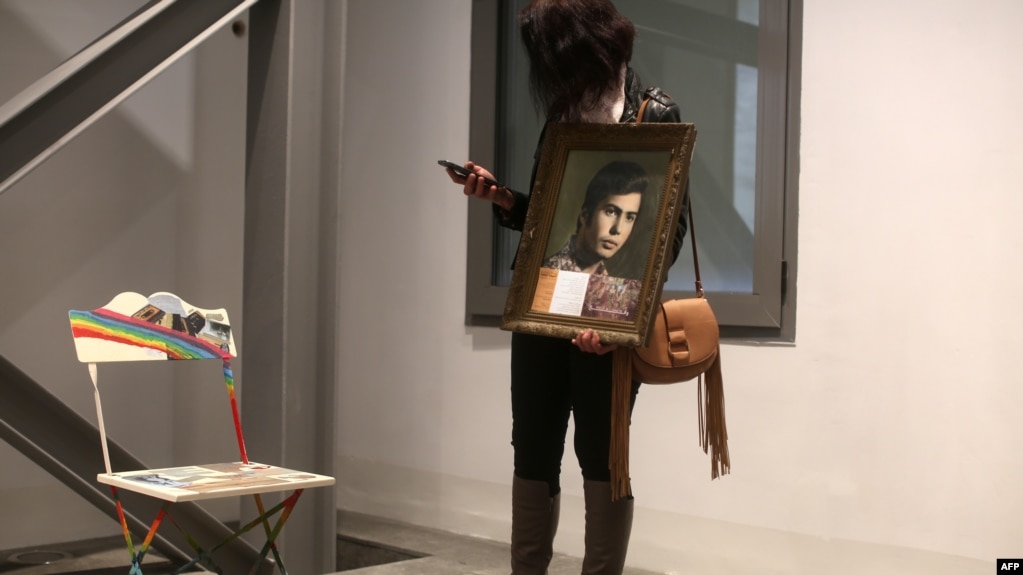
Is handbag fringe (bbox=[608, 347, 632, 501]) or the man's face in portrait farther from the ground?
the man's face in portrait

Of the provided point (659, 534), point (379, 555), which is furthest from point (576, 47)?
point (379, 555)

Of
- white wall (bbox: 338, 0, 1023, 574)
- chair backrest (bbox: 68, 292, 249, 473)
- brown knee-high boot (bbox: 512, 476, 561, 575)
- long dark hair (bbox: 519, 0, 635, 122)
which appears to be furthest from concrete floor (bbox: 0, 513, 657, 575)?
long dark hair (bbox: 519, 0, 635, 122)

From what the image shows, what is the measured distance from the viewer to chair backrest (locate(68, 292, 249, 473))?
251cm

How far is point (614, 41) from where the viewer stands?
6.81 ft

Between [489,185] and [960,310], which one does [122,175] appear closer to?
[489,185]

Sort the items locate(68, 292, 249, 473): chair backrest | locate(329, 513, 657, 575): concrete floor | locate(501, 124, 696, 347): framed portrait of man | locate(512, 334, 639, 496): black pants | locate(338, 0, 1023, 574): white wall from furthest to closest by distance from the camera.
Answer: locate(329, 513, 657, 575): concrete floor → locate(338, 0, 1023, 574): white wall → locate(68, 292, 249, 473): chair backrest → locate(512, 334, 639, 496): black pants → locate(501, 124, 696, 347): framed portrait of man

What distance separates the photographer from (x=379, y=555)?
3984mm

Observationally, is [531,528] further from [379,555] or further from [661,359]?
[379,555]

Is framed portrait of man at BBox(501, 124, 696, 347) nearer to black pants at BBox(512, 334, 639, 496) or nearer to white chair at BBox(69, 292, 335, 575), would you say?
black pants at BBox(512, 334, 639, 496)

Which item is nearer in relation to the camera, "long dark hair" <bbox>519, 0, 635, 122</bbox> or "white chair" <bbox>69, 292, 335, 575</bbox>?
"long dark hair" <bbox>519, 0, 635, 122</bbox>

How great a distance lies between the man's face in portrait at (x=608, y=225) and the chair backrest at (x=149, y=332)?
3.81 feet

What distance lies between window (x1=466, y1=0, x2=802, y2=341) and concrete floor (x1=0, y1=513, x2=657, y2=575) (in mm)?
980

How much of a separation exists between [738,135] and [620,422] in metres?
1.72

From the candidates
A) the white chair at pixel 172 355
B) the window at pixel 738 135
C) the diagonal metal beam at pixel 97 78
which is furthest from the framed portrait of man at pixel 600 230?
the window at pixel 738 135
